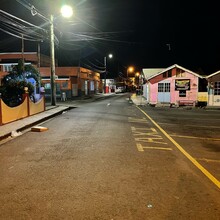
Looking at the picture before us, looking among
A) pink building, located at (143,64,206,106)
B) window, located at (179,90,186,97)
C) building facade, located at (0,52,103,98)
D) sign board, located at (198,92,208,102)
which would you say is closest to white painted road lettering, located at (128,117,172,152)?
sign board, located at (198,92,208,102)

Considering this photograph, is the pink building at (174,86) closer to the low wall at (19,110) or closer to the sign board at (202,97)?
the sign board at (202,97)

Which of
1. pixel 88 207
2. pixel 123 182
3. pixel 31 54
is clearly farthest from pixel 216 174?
pixel 31 54

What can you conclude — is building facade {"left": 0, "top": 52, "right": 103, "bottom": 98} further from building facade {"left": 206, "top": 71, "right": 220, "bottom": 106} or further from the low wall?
the low wall

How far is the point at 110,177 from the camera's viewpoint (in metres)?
6.09

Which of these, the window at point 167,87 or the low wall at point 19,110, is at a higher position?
the window at point 167,87

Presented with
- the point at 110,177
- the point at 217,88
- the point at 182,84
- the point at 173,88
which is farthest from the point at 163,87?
the point at 110,177

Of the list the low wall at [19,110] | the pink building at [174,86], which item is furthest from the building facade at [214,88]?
the low wall at [19,110]

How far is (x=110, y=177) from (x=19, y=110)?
10901 millimetres

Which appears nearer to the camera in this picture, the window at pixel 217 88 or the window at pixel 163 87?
the window at pixel 217 88

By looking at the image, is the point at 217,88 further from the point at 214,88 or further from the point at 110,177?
the point at 110,177

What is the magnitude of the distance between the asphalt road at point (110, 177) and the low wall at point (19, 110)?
3310mm

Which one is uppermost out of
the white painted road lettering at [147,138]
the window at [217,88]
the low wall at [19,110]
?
the window at [217,88]

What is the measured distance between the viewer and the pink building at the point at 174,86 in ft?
102

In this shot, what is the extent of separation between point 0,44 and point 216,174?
56.8 meters
